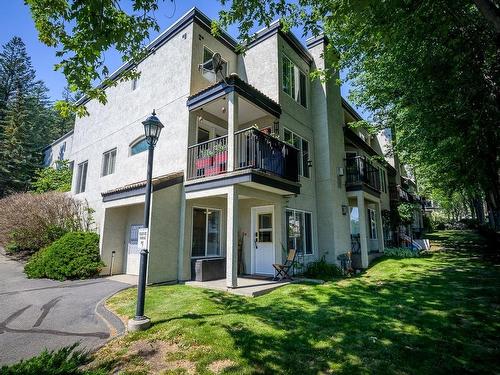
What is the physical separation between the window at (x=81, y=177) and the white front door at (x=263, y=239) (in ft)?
42.3

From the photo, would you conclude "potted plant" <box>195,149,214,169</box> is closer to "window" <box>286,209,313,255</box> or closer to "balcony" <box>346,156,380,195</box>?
"window" <box>286,209,313,255</box>

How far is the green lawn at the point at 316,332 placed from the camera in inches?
174

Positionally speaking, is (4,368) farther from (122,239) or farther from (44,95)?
(44,95)

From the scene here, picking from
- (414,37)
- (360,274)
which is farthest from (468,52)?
(360,274)

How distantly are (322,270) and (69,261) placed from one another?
1096 centimetres

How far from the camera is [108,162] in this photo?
16.6 metres

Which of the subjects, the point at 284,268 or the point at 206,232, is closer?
the point at 284,268

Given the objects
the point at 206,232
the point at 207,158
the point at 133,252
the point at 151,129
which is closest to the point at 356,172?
the point at 207,158

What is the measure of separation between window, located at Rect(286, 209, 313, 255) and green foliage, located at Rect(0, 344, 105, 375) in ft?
30.3

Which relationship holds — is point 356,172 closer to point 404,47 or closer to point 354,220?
point 354,220

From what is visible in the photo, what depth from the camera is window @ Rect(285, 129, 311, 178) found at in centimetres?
1371

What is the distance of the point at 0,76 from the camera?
36062 mm

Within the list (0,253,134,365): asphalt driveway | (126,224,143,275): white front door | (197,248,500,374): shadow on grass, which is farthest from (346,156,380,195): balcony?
(0,253,134,365): asphalt driveway

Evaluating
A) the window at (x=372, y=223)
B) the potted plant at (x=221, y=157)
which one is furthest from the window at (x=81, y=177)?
the window at (x=372, y=223)
